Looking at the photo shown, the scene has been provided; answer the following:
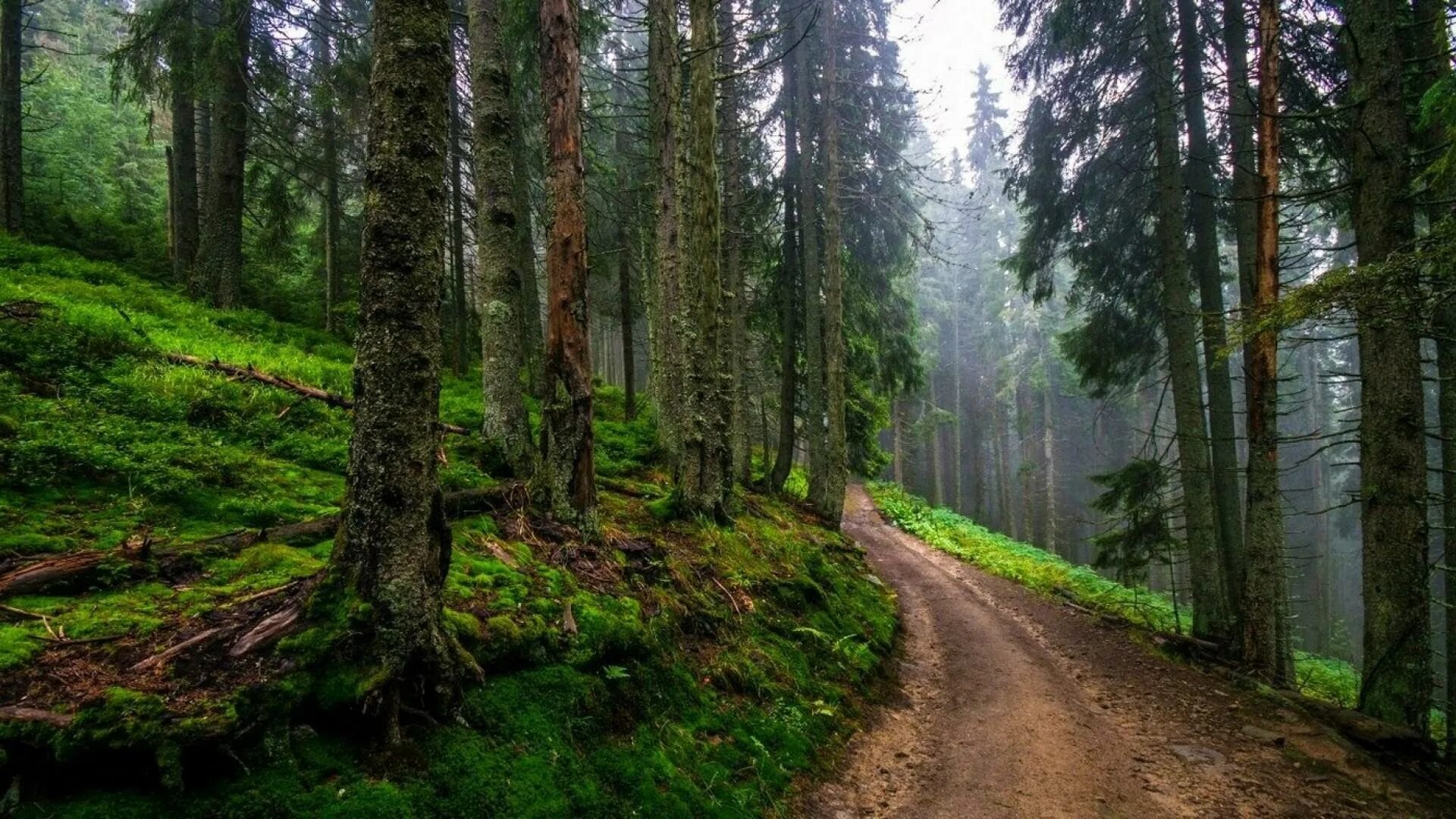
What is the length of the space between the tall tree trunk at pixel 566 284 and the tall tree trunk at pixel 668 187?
2127 millimetres

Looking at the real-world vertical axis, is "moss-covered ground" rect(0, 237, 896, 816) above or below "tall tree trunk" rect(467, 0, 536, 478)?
below

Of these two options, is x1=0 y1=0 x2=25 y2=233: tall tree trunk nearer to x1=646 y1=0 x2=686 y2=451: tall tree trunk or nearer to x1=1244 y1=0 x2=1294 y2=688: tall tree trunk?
x1=646 y1=0 x2=686 y2=451: tall tree trunk

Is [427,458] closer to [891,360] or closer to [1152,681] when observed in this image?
[1152,681]

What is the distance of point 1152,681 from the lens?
776 centimetres

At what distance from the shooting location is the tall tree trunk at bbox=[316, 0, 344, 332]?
11531 millimetres

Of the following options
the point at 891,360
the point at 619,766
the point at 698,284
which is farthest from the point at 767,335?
the point at 619,766

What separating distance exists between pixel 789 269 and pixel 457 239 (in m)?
7.78

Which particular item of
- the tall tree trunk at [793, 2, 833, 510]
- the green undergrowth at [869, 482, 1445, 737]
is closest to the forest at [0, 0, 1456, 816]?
the tall tree trunk at [793, 2, 833, 510]

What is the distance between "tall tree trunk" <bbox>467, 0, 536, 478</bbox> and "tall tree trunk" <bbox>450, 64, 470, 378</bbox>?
17.4 feet

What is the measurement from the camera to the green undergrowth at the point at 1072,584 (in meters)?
10.8

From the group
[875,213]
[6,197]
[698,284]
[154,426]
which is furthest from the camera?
[875,213]

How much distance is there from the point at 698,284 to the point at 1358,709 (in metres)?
8.52

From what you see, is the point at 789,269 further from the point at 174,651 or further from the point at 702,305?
the point at 174,651

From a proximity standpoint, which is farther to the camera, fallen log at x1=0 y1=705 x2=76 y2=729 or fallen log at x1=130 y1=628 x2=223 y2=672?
fallen log at x1=130 y1=628 x2=223 y2=672
